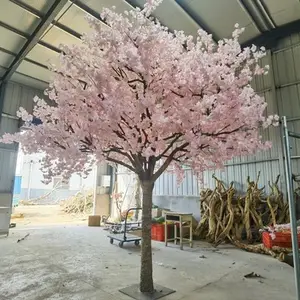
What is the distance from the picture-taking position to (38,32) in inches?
208

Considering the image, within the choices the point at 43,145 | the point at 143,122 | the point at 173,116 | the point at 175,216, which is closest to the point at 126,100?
the point at 143,122

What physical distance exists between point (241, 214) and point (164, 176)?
9.84ft

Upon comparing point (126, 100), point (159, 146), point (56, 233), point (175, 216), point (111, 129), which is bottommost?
point (56, 233)

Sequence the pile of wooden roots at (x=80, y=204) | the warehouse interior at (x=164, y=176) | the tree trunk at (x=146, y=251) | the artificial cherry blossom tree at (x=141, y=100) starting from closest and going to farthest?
the artificial cherry blossom tree at (x=141, y=100) < the tree trunk at (x=146, y=251) < the warehouse interior at (x=164, y=176) < the pile of wooden roots at (x=80, y=204)

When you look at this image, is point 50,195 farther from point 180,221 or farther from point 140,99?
point 140,99

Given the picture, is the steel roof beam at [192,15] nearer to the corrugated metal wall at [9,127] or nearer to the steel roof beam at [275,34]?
the steel roof beam at [275,34]

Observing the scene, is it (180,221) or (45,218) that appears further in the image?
(45,218)

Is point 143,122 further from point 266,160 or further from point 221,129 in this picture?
point 266,160

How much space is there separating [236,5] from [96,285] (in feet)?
20.2

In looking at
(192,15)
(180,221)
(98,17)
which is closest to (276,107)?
(192,15)

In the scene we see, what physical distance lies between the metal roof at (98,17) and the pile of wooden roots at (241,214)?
396cm

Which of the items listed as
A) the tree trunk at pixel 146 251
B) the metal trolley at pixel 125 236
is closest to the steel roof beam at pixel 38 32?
the tree trunk at pixel 146 251

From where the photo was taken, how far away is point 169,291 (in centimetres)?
271

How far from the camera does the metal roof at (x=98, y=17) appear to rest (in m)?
4.94
